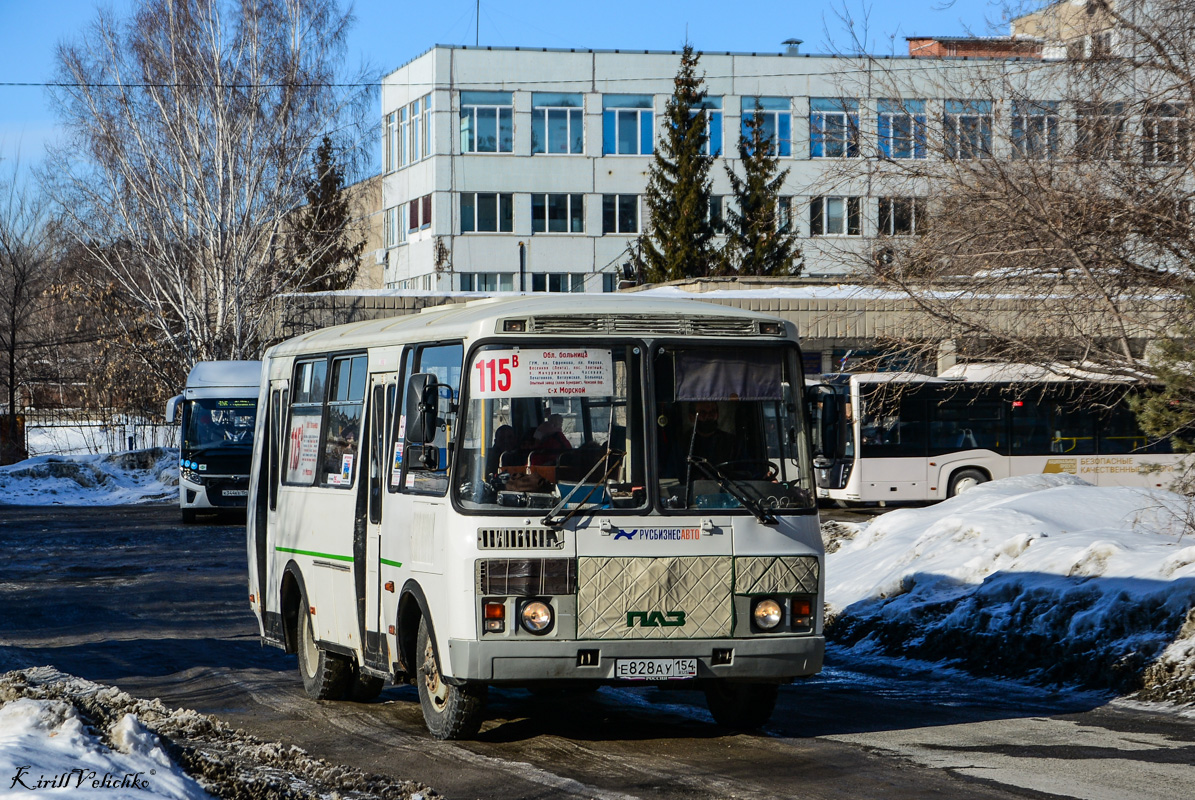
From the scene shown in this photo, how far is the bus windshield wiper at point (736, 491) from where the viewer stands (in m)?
8.47

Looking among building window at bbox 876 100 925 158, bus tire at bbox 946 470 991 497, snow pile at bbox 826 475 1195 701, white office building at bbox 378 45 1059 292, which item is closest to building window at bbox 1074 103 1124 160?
building window at bbox 876 100 925 158

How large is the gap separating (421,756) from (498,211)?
53.6 m

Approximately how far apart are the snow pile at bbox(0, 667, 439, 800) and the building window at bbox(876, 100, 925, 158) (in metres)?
9.07

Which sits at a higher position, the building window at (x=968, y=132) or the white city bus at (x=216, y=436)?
the building window at (x=968, y=132)

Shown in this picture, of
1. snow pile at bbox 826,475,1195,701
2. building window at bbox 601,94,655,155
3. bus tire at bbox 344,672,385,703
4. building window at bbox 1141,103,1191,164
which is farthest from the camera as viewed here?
building window at bbox 601,94,655,155

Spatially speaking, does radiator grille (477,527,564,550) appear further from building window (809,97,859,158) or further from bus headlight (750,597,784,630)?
building window (809,97,859,158)

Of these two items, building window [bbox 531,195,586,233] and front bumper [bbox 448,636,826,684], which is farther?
building window [bbox 531,195,586,233]

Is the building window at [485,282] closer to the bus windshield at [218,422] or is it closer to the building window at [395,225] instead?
the building window at [395,225]

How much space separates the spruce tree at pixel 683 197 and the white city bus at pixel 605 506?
48.7 metres

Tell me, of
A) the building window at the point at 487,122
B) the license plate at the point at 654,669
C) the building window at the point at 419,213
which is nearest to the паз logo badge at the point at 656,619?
the license plate at the point at 654,669

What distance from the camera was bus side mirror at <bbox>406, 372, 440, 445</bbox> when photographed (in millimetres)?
8305

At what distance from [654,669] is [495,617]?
0.94m

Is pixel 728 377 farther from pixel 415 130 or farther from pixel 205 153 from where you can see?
pixel 415 130

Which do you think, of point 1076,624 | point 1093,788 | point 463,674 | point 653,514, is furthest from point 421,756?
point 1076,624
